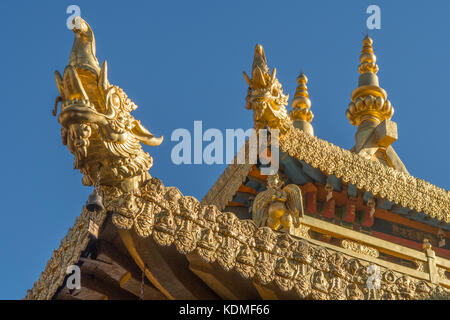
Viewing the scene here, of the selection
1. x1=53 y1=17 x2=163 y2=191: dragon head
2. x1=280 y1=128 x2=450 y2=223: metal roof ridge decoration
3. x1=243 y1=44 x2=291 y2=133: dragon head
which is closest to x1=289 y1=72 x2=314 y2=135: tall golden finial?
x1=280 y1=128 x2=450 y2=223: metal roof ridge decoration

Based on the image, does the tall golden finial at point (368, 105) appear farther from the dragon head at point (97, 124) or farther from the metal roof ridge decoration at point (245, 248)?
the dragon head at point (97, 124)

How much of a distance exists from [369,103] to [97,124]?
11961 mm

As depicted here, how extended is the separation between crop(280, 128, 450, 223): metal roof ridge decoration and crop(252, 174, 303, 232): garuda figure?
3226 millimetres

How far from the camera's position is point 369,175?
12055 mm

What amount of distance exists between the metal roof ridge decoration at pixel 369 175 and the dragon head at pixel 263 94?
0.66 meters

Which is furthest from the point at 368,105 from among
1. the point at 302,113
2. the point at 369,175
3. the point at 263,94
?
the point at 263,94

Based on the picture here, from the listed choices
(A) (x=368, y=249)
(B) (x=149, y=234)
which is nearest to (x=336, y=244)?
(A) (x=368, y=249)

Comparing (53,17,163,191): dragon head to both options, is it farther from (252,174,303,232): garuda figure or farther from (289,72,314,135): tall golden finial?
(289,72,314,135): tall golden finial

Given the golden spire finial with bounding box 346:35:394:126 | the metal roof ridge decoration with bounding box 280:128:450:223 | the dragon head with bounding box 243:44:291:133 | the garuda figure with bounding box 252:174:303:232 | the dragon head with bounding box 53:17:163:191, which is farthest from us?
the golden spire finial with bounding box 346:35:394:126

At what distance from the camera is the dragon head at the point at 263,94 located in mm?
10359

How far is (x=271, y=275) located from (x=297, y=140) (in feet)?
20.6

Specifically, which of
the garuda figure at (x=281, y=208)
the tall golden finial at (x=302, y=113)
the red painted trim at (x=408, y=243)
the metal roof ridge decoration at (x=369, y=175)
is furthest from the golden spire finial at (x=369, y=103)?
the garuda figure at (x=281, y=208)

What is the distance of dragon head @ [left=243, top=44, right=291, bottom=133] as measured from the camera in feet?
34.0
